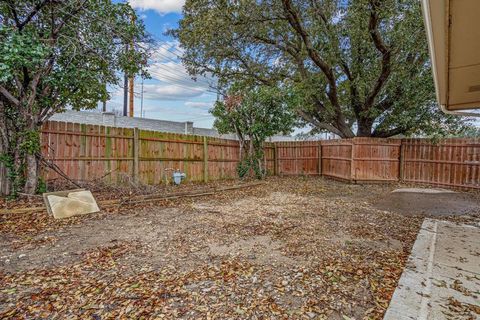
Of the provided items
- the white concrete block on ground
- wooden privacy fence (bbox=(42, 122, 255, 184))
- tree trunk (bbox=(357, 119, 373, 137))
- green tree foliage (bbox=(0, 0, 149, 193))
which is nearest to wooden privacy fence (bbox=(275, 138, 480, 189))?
tree trunk (bbox=(357, 119, 373, 137))

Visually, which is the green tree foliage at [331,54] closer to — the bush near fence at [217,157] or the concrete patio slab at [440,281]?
the bush near fence at [217,157]

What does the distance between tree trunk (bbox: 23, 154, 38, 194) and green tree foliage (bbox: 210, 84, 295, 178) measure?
221 inches

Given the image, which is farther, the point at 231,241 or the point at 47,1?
the point at 47,1

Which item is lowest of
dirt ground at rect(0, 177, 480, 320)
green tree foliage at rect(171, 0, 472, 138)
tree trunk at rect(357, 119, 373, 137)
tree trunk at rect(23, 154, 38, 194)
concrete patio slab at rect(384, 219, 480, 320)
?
dirt ground at rect(0, 177, 480, 320)

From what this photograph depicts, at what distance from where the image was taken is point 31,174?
476cm

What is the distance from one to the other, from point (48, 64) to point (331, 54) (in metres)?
7.58

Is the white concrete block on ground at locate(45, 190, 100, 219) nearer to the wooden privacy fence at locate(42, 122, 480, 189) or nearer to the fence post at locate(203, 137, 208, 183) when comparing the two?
the wooden privacy fence at locate(42, 122, 480, 189)

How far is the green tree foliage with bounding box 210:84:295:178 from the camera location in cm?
870

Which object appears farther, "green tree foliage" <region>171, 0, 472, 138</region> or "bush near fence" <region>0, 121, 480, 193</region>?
"green tree foliage" <region>171, 0, 472, 138</region>

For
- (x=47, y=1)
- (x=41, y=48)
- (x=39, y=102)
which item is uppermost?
(x=47, y=1)

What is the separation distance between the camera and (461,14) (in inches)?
60.4

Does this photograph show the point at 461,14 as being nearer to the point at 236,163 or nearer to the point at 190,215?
the point at 190,215

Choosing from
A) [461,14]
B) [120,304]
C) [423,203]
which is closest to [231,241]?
[120,304]

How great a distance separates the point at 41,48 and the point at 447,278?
232 inches
